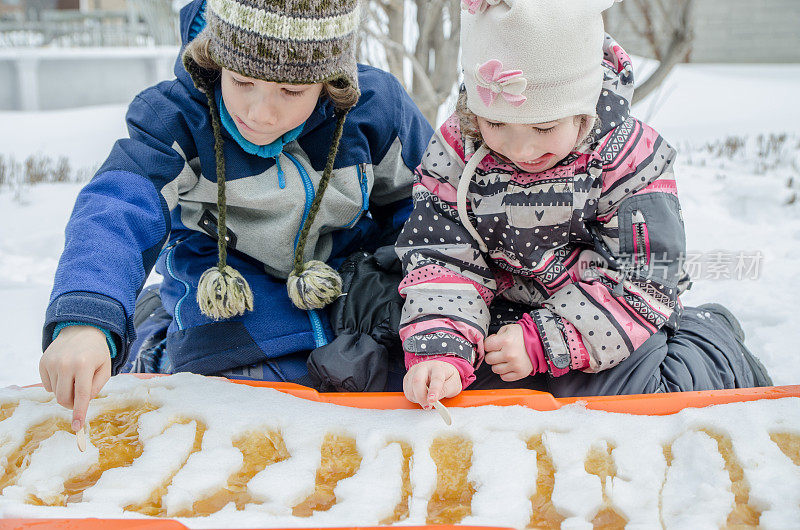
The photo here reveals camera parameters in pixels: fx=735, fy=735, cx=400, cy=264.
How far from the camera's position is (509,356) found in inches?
49.9

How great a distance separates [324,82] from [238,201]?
321 millimetres

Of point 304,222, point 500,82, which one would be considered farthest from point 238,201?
point 500,82

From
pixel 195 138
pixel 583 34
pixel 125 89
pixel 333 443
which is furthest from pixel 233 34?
pixel 125 89

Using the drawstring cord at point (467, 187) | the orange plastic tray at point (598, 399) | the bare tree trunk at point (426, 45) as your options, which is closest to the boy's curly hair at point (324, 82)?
the drawstring cord at point (467, 187)

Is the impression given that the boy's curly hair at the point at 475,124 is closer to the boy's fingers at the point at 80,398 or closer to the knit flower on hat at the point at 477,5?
the knit flower on hat at the point at 477,5

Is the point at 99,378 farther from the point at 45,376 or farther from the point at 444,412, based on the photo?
→ the point at 444,412

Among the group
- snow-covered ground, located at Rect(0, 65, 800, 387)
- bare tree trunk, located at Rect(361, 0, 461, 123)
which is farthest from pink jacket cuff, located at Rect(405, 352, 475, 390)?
bare tree trunk, located at Rect(361, 0, 461, 123)

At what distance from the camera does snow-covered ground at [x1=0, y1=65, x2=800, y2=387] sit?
1878 millimetres

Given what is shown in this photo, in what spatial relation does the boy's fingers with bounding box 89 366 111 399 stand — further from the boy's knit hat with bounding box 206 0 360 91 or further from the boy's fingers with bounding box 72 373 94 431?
the boy's knit hat with bounding box 206 0 360 91

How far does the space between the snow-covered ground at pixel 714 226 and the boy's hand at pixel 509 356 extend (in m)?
0.56

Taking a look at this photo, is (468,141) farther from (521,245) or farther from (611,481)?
(611,481)

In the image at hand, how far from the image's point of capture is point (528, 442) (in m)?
1.09

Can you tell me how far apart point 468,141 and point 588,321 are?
1.26 ft

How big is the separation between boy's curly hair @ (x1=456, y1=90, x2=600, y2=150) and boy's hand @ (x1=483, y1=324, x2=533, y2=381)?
1.13 feet
